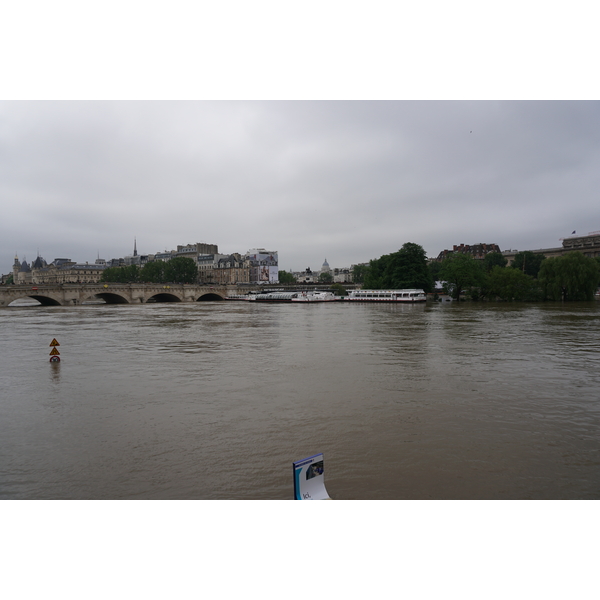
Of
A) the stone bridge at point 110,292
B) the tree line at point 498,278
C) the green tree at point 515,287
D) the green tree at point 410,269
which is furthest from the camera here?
the green tree at point 410,269

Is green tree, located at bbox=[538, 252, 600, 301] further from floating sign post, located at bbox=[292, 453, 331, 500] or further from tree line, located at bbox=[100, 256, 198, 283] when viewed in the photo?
tree line, located at bbox=[100, 256, 198, 283]

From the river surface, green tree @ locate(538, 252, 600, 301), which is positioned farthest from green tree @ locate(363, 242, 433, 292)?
the river surface

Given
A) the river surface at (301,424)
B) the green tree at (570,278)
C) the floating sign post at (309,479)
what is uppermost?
the green tree at (570,278)

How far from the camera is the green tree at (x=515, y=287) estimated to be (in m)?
51.3

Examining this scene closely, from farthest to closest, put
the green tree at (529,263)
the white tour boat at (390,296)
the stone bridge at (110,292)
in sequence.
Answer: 1. the green tree at (529,263)
2. the white tour boat at (390,296)
3. the stone bridge at (110,292)

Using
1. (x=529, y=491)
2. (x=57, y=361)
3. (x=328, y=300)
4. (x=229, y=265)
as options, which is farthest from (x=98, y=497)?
(x=229, y=265)

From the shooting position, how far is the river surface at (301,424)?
18.2 feet

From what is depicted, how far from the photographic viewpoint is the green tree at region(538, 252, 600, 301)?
4691cm

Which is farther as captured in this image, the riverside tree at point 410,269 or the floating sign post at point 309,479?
the riverside tree at point 410,269

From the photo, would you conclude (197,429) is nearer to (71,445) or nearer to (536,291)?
(71,445)

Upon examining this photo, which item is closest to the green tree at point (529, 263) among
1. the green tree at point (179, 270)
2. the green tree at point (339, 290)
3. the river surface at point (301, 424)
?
the green tree at point (339, 290)

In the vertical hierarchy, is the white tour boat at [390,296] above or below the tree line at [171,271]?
below

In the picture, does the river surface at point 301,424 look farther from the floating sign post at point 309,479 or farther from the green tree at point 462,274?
the green tree at point 462,274

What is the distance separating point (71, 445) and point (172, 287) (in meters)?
73.4
